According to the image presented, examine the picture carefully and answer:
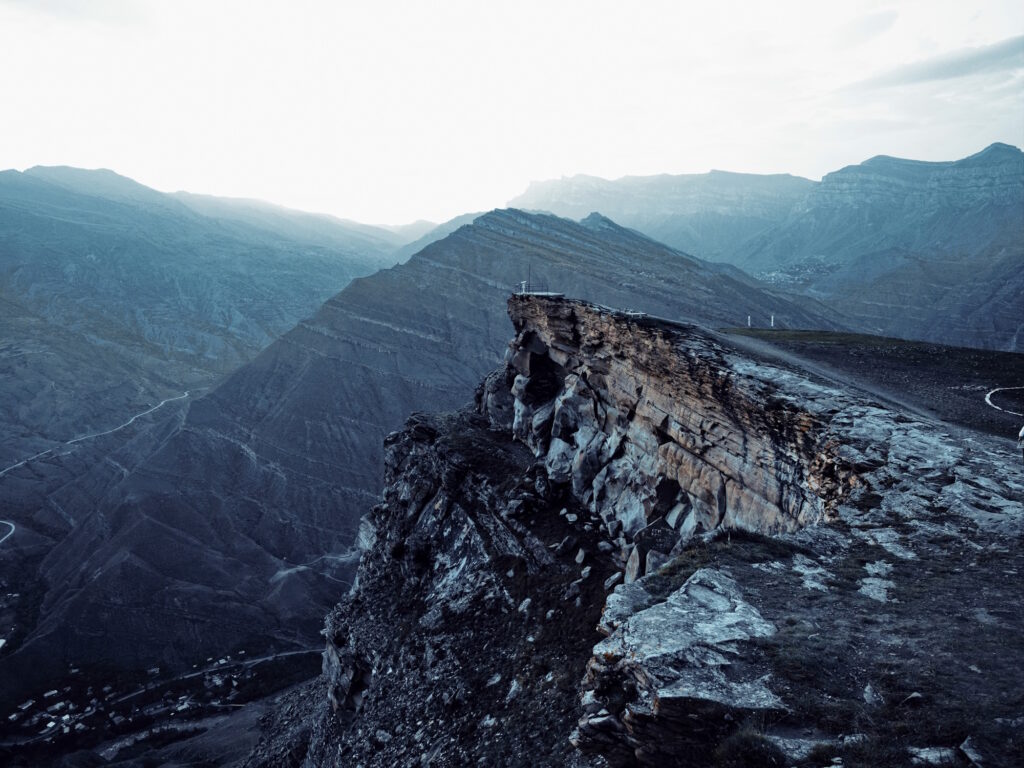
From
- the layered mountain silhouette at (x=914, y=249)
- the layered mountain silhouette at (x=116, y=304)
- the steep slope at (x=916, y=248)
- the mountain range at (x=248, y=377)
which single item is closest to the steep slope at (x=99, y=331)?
the layered mountain silhouette at (x=116, y=304)

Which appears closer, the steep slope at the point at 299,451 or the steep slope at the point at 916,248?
the steep slope at the point at 299,451

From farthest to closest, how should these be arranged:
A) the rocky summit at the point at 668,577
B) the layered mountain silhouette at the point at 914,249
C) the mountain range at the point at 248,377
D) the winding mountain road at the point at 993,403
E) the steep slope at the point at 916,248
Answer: the steep slope at the point at 916,248
the layered mountain silhouette at the point at 914,249
the mountain range at the point at 248,377
the winding mountain road at the point at 993,403
the rocky summit at the point at 668,577

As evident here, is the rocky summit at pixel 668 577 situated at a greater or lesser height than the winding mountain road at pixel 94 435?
greater

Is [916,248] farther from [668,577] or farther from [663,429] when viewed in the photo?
[668,577]

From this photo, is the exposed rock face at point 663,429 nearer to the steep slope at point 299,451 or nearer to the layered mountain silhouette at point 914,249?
the steep slope at point 299,451

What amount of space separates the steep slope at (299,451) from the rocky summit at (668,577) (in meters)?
21.1

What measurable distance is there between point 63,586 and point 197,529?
9991 mm

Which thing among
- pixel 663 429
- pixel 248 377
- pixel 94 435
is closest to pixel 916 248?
pixel 248 377

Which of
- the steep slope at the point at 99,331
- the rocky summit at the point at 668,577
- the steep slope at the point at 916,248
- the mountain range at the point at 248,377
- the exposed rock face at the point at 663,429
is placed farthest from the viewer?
the steep slope at the point at 916,248

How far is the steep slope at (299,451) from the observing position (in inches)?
1807

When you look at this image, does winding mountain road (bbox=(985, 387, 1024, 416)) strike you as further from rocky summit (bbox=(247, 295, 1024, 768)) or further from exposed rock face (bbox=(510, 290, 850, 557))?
exposed rock face (bbox=(510, 290, 850, 557))

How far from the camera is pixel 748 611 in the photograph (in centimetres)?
788

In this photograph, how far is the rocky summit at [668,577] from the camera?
20.6ft

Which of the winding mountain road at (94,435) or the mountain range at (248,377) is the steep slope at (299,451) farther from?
the winding mountain road at (94,435)
